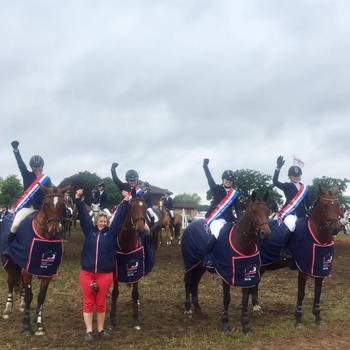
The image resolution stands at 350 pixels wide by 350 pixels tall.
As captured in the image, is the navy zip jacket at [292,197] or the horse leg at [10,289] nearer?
the horse leg at [10,289]

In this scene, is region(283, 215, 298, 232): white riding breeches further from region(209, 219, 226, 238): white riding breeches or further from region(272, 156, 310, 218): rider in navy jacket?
region(209, 219, 226, 238): white riding breeches

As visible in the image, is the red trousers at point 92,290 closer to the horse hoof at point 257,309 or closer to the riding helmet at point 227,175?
the riding helmet at point 227,175

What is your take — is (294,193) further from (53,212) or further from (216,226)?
(53,212)

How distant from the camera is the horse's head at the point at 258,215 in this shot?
7.92 metres

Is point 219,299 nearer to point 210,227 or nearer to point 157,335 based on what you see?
point 210,227

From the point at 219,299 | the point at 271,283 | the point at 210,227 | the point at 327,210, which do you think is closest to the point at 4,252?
the point at 210,227

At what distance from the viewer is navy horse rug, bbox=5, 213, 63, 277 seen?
8039 millimetres

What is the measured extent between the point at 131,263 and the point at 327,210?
3938mm

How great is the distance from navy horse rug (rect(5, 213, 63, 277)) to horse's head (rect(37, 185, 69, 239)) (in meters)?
0.20

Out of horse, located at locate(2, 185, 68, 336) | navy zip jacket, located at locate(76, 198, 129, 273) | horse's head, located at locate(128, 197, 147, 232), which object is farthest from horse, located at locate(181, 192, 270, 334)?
horse, located at locate(2, 185, 68, 336)

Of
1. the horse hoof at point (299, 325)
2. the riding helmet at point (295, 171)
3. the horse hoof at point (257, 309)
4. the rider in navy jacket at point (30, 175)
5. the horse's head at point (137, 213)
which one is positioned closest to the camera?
the horse's head at point (137, 213)

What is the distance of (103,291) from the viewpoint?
7.62 meters

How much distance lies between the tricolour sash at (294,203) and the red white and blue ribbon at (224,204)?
4.08ft

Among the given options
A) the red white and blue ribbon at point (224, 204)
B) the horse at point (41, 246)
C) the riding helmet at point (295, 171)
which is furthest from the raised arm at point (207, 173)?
the horse at point (41, 246)
